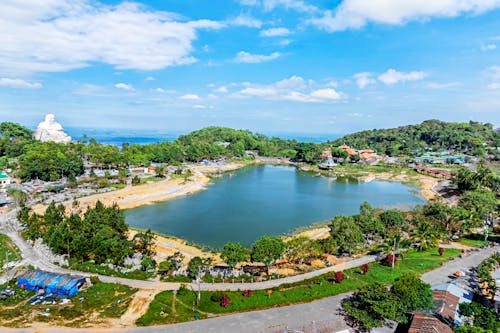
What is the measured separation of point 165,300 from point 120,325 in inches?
115

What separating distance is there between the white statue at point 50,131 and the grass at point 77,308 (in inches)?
3368

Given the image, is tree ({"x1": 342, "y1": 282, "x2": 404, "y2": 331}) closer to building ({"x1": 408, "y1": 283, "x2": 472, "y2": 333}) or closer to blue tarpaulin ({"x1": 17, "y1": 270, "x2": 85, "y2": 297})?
building ({"x1": 408, "y1": 283, "x2": 472, "y2": 333})

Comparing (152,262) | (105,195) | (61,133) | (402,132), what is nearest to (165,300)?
(152,262)

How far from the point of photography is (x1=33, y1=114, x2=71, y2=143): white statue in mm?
92750

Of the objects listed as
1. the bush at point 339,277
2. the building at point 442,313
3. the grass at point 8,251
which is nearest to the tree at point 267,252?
the bush at point 339,277

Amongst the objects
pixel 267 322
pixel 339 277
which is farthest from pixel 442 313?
pixel 267 322

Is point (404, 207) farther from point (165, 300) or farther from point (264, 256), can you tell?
point (165, 300)

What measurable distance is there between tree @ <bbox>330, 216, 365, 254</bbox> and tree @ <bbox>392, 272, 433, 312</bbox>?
8736 millimetres

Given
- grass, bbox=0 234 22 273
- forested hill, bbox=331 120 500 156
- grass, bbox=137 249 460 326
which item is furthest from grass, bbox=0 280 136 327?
forested hill, bbox=331 120 500 156

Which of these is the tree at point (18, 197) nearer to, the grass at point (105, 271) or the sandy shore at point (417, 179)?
the grass at point (105, 271)

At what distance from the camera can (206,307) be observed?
728 inches

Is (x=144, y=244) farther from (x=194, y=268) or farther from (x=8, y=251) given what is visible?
(x=8, y=251)

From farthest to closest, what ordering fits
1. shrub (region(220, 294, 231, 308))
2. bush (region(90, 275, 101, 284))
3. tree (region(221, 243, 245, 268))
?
tree (region(221, 243, 245, 268)) < bush (region(90, 275, 101, 284)) < shrub (region(220, 294, 231, 308))

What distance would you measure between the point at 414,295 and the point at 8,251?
2966cm
